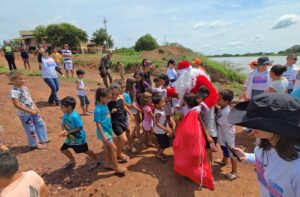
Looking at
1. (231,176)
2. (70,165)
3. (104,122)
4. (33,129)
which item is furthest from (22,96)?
(231,176)

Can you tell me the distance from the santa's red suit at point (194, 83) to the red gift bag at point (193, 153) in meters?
0.33

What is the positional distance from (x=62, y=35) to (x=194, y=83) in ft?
152

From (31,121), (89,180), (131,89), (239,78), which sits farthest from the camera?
(239,78)

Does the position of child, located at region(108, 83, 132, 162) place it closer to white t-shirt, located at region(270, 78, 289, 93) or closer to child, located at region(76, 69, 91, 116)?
white t-shirt, located at region(270, 78, 289, 93)

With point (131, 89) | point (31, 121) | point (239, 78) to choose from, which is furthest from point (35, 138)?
point (239, 78)

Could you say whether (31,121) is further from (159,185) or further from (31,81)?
(31,81)

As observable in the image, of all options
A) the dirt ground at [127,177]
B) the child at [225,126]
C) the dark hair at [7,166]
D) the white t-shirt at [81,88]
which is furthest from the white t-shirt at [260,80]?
the dark hair at [7,166]

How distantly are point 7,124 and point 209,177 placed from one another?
18.2 feet

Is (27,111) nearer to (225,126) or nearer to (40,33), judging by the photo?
(225,126)

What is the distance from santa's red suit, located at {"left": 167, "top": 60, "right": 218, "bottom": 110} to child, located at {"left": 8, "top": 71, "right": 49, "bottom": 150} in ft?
9.67

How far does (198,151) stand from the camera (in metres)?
3.72

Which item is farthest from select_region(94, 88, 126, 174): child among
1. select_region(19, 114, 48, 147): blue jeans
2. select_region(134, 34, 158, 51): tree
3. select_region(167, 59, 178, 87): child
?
select_region(134, 34, 158, 51): tree

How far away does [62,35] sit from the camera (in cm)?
4625

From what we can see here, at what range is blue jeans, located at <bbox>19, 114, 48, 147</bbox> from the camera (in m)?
5.17
